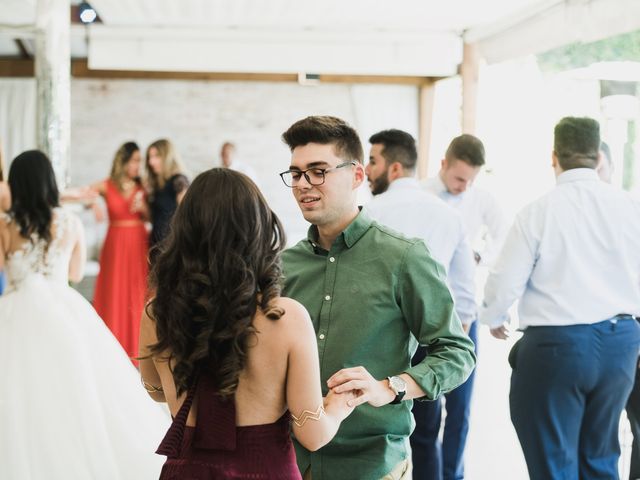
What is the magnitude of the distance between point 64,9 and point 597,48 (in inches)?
170

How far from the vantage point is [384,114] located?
38.7 feet

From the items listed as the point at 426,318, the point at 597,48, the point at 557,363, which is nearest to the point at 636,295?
the point at 557,363

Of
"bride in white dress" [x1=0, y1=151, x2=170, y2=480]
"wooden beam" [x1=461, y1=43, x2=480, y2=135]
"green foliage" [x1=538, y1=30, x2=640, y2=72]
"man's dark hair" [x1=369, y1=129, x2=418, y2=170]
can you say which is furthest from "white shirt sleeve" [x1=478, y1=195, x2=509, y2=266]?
"wooden beam" [x1=461, y1=43, x2=480, y2=135]

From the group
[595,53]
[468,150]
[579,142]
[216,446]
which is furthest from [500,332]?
[595,53]

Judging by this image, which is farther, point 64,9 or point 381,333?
point 64,9

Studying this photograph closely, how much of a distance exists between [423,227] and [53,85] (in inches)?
141

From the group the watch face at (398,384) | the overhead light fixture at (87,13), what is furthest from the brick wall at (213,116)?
the watch face at (398,384)

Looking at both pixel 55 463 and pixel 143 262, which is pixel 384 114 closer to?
pixel 143 262

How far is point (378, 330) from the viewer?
74.2 inches

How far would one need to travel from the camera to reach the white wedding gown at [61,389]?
3129 millimetres

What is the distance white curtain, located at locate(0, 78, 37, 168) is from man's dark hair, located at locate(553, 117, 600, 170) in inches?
373

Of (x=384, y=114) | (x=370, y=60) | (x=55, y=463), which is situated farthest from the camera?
(x=384, y=114)

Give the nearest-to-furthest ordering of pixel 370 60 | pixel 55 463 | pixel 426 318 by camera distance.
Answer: pixel 426 318 → pixel 55 463 → pixel 370 60

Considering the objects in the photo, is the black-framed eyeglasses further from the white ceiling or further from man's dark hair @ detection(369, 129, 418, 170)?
the white ceiling
